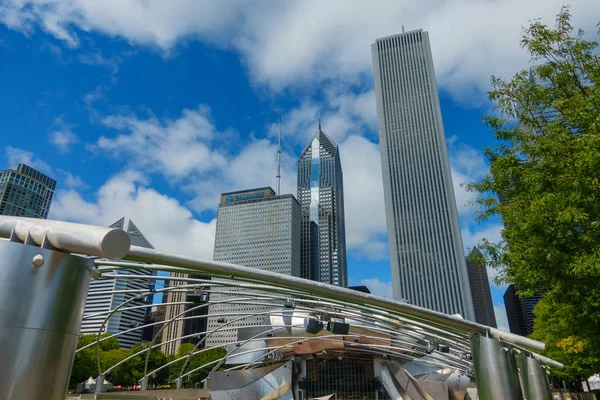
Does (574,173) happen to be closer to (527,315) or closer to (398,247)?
(398,247)

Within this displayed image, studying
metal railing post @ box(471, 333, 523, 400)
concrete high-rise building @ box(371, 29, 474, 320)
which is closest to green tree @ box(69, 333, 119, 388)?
metal railing post @ box(471, 333, 523, 400)

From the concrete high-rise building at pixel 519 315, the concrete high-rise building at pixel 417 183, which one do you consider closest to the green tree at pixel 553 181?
the concrete high-rise building at pixel 417 183

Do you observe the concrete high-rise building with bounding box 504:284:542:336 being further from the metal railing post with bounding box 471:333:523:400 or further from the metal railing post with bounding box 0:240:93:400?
the metal railing post with bounding box 0:240:93:400

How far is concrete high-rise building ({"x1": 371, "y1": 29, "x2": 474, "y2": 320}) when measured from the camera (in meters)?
128

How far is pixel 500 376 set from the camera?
34.1 ft

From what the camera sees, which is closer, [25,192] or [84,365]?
[84,365]

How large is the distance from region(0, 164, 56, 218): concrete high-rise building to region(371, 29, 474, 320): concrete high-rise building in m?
147

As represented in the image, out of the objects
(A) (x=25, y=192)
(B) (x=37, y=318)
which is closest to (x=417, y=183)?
(B) (x=37, y=318)

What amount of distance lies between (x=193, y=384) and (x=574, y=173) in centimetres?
9203

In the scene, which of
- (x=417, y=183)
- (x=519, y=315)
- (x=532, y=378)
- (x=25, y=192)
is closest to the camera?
(x=532, y=378)

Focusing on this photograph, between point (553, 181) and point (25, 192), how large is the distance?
686 ft

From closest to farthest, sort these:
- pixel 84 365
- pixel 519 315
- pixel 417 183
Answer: pixel 84 365, pixel 417 183, pixel 519 315

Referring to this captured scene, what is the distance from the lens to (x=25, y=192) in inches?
6895

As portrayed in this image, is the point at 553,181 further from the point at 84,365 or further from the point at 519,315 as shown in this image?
the point at 519,315
